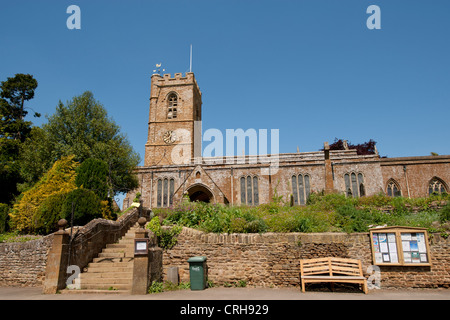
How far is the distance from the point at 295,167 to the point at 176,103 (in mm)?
20504

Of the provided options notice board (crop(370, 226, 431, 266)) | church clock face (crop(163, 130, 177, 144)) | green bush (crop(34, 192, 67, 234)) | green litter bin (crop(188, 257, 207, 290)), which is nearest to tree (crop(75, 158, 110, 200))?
green bush (crop(34, 192, 67, 234))

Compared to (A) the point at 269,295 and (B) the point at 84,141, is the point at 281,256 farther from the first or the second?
(B) the point at 84,141

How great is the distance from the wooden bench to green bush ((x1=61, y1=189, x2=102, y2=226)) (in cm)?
1102

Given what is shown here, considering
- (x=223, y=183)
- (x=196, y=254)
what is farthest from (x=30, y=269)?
(x=223, y=183)

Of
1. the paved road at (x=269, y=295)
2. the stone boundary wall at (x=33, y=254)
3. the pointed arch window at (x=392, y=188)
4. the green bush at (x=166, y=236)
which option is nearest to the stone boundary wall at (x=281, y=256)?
the green bush at (x=166, y=236)

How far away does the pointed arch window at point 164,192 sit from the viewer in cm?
3069

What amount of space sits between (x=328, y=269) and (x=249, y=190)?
1977 centimetres

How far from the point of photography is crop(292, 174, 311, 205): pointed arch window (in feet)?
95.1

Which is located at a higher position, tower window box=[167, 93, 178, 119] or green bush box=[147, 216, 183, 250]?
tower window box=[167, 93, 178, 119]

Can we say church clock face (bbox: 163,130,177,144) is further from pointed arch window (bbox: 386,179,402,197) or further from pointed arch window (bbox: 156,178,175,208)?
pointed arch window (bbox: 386,179,402,197)

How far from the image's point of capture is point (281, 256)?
36.5 feet

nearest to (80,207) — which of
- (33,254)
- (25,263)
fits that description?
(33,254)

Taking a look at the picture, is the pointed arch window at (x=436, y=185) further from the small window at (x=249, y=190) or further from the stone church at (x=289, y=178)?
the small window at (x=249, y=190)

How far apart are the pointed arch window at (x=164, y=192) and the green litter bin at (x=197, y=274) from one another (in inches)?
792
